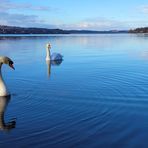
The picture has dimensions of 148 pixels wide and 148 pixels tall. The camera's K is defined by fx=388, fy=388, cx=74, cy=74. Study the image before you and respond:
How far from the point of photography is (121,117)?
11727 mm

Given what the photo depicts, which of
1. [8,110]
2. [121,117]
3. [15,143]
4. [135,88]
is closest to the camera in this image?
[15,143]

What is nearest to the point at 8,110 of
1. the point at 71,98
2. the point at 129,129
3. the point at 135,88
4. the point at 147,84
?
the point at 71,98

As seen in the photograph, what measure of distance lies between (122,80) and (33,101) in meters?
5.99

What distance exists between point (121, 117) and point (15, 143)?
3725 millimetres

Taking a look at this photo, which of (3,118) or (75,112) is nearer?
(3,118)

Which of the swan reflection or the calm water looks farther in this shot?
the swan reflection

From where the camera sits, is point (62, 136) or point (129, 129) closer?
point (62, 136)

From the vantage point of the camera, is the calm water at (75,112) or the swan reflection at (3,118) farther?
the swan reflection at (3,118)

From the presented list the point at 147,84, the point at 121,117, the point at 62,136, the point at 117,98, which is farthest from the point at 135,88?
the point at 62,136

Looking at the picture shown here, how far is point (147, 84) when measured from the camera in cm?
1711

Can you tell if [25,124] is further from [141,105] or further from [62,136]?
[141,105]

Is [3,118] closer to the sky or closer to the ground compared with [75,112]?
closer to the ground

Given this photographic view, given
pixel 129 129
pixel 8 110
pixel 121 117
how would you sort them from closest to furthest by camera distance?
pixel 129 129 → pixel 121 117 → pixel 8 110

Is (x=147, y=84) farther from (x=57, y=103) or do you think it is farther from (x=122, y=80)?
(x=57, y=103)
